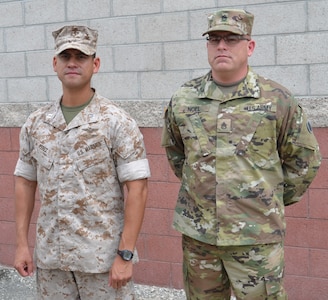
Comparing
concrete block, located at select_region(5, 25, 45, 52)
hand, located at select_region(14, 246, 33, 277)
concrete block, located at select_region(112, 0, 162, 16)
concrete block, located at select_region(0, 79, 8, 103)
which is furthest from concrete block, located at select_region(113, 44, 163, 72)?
hand, located at select_region(14, 246, 33, 277)

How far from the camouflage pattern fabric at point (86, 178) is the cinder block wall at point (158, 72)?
4.45 feet

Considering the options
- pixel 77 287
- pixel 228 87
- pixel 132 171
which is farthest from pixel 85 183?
pixel 228 87

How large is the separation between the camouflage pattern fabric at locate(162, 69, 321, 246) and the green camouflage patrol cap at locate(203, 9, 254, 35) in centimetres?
21

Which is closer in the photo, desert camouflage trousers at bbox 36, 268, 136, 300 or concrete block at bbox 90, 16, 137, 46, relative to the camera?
desert camouflage trousers at bbox 36, 268, 136, 300

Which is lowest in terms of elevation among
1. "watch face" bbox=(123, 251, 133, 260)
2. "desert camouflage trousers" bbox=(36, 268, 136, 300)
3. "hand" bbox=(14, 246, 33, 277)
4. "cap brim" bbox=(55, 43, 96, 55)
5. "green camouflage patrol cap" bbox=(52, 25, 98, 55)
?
"desert camouflage trousers" bbox=(36, 268, 136, 300)

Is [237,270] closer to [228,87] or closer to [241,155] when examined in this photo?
[241,155]

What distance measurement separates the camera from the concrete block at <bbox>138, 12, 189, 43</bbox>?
3.49 m

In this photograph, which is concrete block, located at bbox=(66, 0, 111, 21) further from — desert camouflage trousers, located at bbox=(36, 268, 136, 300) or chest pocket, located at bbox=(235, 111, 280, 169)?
desert camouflage trousers, located at bbox=(36, 268, 136, 300)

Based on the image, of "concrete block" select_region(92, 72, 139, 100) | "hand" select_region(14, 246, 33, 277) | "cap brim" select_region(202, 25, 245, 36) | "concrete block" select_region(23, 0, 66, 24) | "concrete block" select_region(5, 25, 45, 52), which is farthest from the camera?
"concrete block" select_region(5, 25, 45, 52)

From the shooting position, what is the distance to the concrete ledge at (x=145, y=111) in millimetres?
3176

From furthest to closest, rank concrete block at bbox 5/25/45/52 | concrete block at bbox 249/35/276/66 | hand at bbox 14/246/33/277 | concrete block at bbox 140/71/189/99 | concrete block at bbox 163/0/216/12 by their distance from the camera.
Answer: concrete block at bbox 5/25/45/52 < concrete block at bbox 140/71/189/99 < concrete block at bbox 163/0/216/12 < concrete block at bbox 249/35/276/66 < hand at bbox 14/246/33/277

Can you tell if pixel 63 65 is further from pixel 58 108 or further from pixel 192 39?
pixel 192 39

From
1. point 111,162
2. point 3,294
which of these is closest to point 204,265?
point 111,162

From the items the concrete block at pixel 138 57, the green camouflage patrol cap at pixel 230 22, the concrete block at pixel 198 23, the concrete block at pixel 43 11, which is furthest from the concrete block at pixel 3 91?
the green camouflage patrol cap at pixel 230 22
